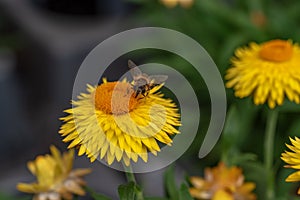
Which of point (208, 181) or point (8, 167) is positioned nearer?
point (208, 181)

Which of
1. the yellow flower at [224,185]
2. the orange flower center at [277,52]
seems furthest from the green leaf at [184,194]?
the orange flower center at [277,52]

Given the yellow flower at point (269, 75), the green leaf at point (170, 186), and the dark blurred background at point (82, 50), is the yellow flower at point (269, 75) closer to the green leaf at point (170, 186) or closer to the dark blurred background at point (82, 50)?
the green leaf at point (170, 186)

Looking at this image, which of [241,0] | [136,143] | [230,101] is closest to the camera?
[136,143]

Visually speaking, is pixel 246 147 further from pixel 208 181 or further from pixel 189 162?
pixel 208 181

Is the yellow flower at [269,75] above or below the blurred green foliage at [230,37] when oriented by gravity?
below

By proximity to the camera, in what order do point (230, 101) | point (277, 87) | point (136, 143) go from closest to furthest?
point (136, 143) < point (277, 87) < point (230, 101)

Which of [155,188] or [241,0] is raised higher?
[241,0]

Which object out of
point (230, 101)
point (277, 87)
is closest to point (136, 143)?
point (277, 87)

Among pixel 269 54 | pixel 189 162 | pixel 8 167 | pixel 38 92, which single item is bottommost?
pixel 269 54

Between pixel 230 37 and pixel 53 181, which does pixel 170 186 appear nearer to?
pixel 53 181
